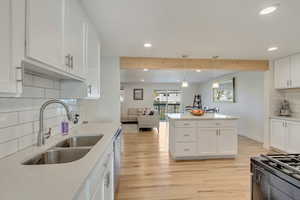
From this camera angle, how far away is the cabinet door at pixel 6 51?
28.5 inches

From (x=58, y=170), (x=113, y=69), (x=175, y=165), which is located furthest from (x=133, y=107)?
(x=58, y=170)

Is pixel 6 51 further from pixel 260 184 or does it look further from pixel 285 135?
pixel 285 135

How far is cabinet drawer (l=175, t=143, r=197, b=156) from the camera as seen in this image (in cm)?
357

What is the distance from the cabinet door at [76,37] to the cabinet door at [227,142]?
10.1ft

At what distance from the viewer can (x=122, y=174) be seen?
9.65ft

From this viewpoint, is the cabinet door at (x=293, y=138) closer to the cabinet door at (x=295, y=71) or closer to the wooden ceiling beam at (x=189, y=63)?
the cabinet door at (x=295, y=71)

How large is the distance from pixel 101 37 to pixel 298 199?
279 centimetres

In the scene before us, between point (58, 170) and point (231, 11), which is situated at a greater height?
point (231, 11)

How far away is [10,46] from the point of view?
2.51ft

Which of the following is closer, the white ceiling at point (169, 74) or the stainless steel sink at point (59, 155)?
the stainless steel sink at point (59, 155)

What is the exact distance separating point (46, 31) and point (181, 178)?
2.67m

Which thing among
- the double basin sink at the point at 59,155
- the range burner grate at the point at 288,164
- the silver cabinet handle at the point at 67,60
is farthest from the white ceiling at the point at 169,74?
the range burner grate at the point at 288,164

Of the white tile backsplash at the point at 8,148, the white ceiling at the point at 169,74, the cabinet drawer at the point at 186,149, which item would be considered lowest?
the cabinet drawer at the point at 186,149

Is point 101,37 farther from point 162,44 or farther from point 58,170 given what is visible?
point 58,170
